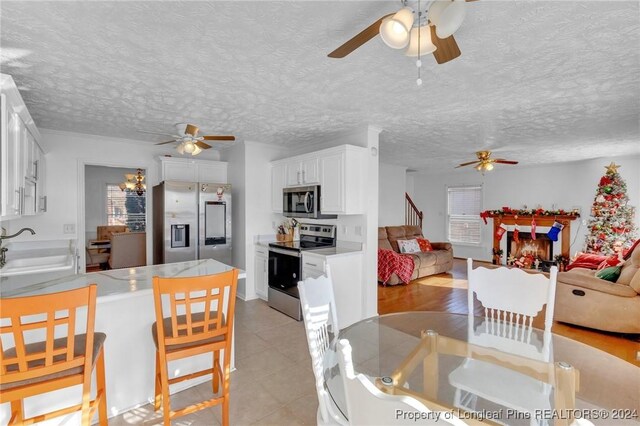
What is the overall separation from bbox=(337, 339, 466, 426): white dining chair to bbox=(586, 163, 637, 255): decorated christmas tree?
660 centimetres

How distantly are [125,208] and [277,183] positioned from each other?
5604 mm

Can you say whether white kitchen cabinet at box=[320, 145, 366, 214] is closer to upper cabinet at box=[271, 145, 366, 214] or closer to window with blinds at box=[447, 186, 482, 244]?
upper cabinet at box=[271, 145, 366, 214]

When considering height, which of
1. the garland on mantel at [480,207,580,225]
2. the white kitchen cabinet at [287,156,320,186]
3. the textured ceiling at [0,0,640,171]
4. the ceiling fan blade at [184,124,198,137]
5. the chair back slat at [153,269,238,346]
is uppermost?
the textured ceiling at [0,0,640,171]

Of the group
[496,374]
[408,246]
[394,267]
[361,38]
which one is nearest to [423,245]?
[408,246]

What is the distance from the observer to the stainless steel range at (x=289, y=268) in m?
3.84

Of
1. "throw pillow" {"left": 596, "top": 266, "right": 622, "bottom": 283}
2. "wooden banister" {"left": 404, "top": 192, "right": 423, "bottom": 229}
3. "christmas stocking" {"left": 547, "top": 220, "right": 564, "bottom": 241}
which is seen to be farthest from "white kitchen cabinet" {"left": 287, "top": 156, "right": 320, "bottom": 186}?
"christmas stocking" {"left": 547, "top": 220, "right": 564, "bottom": 241}

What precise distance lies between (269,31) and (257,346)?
2761 millimetres

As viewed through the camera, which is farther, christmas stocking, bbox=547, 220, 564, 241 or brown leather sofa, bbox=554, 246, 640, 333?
christmas stocking, bbox=547, 220, 564, 241

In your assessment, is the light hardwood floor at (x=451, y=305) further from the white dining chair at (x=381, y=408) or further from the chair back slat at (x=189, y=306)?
the white dining chair at (x=381, y=408)

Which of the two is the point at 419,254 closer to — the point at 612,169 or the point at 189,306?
the point at 612,169

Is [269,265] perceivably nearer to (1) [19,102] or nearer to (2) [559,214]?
(1) [19,102]

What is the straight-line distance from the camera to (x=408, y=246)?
20.8 ft

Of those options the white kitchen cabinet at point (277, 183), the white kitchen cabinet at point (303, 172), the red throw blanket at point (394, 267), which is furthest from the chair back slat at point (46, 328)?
the red throw blanket at point (394, 267)

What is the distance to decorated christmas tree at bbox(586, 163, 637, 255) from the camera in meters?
5.29
